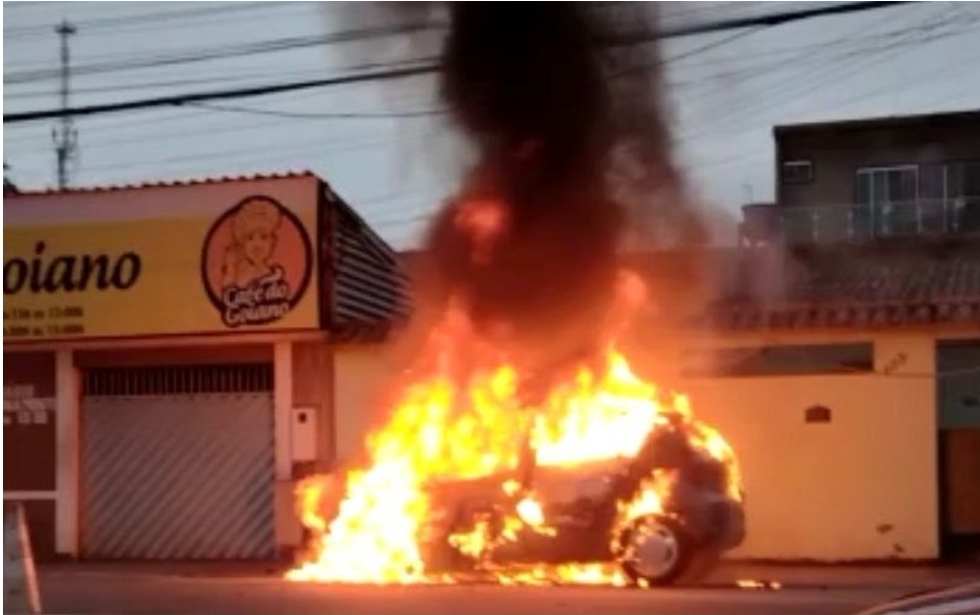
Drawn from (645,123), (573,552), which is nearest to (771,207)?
(645,123)

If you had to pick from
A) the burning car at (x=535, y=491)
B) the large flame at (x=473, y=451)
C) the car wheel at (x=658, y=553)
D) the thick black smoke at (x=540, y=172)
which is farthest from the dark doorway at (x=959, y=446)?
the car wheel at (x=658, y=553)

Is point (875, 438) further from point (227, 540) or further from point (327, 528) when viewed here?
point (227, 540)

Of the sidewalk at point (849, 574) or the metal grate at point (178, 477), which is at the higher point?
the metal grate at point (178, 477)

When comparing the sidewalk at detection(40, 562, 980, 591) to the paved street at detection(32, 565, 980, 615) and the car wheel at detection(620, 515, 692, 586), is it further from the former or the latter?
the car wheel at detection(620, 515, 692, 586)

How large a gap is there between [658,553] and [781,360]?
5025mm

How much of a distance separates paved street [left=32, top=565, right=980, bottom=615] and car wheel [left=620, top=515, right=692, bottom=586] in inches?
11.0

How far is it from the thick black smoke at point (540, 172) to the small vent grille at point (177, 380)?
4.23m

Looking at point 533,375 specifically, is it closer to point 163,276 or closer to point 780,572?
point 780,572

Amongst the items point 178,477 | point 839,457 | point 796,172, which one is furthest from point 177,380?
point 796,172

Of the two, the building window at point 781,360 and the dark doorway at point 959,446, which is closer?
the dark doorway at point 959,446

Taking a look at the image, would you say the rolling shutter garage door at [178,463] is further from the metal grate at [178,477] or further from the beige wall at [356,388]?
the beige wall at [356,388]

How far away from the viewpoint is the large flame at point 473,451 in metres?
16.0

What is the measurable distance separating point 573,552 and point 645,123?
4537mm

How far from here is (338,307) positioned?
21.4 metres
